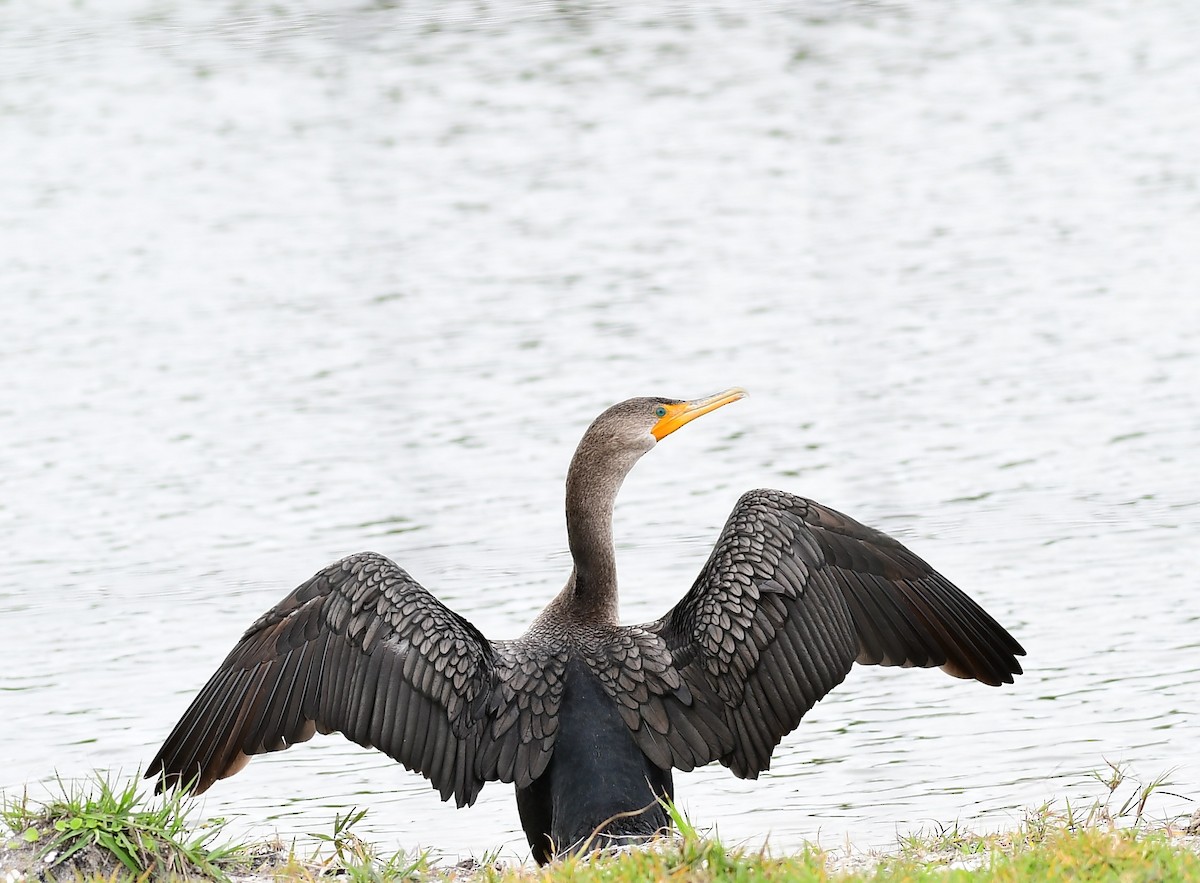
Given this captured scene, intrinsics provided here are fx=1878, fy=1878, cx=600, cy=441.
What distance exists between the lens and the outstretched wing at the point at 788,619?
519 centimetres

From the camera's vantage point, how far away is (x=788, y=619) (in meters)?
5.22

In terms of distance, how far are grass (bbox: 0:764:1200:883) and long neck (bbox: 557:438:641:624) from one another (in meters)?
0.81

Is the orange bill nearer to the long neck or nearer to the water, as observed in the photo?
the long neck

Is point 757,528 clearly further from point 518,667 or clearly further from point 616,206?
point 616,206

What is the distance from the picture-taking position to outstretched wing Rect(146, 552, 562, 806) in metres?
5.08

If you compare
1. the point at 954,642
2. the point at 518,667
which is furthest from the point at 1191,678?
the point at 518,667

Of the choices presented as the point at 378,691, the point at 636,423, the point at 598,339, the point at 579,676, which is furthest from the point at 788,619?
the point at 598,339

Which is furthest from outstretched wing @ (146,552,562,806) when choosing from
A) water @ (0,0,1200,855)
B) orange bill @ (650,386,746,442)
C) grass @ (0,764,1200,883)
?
orange bill @ (650,386,746,442)

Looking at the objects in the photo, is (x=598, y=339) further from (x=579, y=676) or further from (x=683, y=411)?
(x=579, y=676)

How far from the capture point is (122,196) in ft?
48.6

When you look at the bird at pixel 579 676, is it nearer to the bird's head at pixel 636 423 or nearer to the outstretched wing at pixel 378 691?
the outstretched wing at pixel 378 691

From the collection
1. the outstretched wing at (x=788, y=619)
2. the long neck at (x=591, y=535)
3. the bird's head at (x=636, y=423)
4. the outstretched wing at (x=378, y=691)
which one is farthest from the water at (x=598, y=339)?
the bird's head at (x=636, y=423)

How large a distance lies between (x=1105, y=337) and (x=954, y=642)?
571 centimetres

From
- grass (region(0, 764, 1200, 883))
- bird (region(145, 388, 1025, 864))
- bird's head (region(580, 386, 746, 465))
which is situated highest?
bird's head (region(580, 386, 746, 465))
